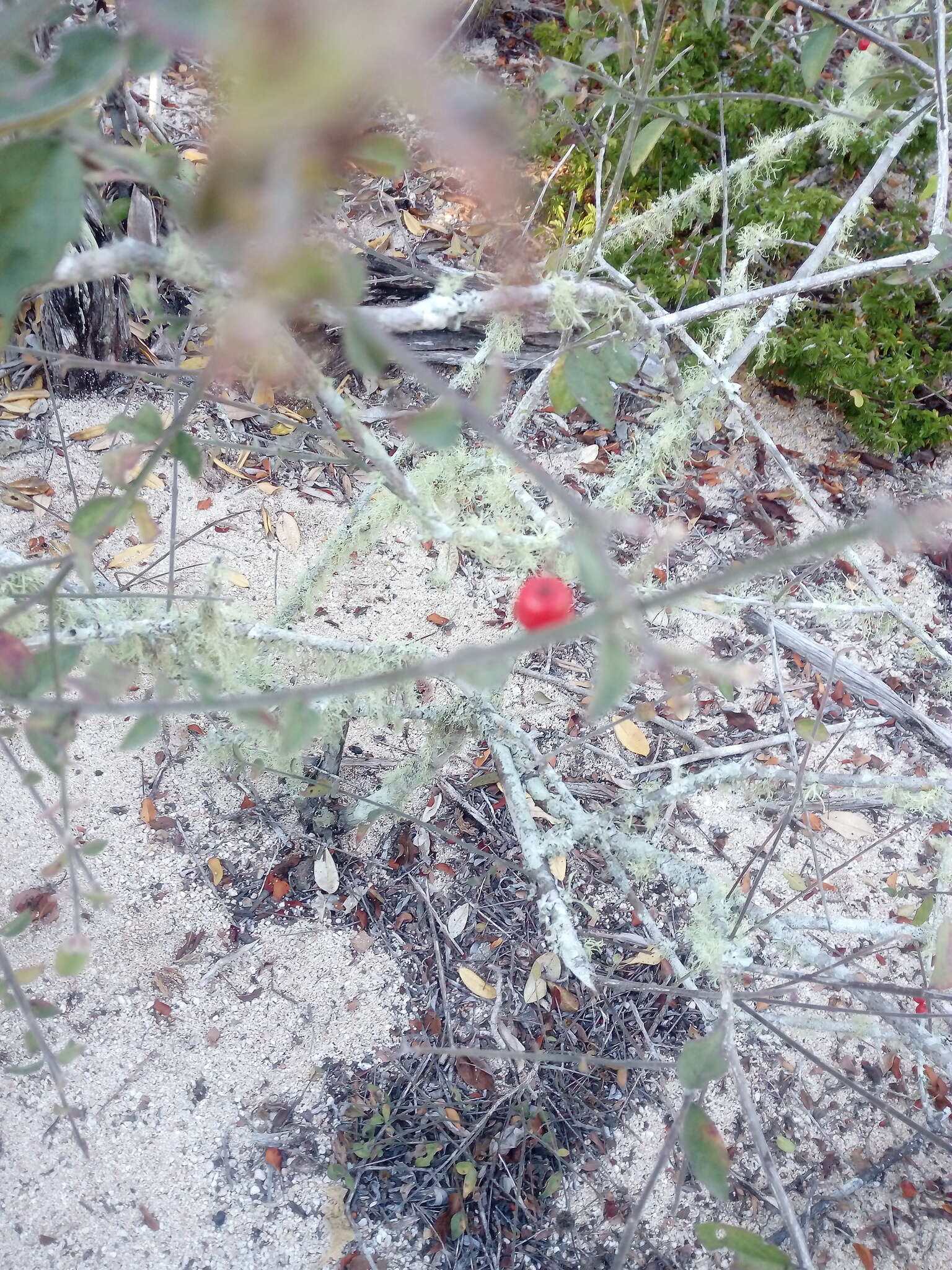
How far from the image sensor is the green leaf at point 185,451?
65 centimetres

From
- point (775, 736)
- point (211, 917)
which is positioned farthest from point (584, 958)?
point (775, 736)

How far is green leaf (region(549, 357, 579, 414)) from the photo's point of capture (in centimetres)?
70

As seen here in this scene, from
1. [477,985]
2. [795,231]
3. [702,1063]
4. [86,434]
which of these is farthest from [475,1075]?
[795,231]

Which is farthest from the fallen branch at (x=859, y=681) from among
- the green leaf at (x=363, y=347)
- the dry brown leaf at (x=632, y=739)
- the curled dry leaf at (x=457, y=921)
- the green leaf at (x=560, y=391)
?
the green leaf at (x=363, y=347)

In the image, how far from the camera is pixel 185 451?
0.66m

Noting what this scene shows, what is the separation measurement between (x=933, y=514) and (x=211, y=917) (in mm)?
1146

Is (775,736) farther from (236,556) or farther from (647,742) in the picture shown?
(236,556)

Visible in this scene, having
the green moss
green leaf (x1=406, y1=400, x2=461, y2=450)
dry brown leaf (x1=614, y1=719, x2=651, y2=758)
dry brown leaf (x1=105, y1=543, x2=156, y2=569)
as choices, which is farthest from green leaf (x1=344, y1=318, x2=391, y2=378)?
the green moss

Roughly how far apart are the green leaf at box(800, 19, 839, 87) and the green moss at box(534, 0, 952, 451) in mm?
904

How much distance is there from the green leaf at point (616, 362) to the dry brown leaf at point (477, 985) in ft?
2.88

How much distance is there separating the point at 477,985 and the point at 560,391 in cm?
88

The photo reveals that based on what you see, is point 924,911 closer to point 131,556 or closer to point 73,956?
point 73,956

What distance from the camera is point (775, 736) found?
1523 mm

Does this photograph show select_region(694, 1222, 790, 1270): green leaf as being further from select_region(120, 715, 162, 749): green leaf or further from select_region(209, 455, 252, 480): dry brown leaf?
select_region(209, 455, 252, 480): dry brown leaf
